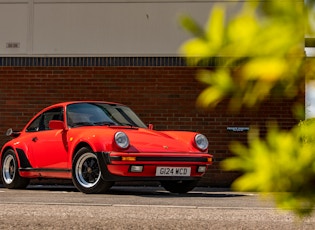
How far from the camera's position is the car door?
9422 mm

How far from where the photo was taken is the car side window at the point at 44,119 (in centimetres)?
1008

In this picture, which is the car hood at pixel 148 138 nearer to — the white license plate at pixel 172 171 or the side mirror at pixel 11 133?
the white license plate at pixel 172 171

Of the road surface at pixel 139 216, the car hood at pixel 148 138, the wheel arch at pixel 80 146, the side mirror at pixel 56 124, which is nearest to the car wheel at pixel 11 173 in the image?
the side mirror at pixel 56 124

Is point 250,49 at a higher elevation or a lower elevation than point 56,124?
higher

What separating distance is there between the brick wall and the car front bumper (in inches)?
160

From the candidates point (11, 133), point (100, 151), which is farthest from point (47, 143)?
point (100, 151)

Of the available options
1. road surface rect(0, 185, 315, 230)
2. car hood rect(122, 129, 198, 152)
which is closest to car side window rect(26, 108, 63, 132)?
car hood rect(122, 129, 198, 152)

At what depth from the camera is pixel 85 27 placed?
13609 mm

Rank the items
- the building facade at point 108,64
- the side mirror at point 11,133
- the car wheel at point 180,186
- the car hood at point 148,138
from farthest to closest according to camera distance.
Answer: the building facade at point 108,64 < the side mirror at point 11,133 < the car wheel at point 180,186 < the car hood at point 148,138

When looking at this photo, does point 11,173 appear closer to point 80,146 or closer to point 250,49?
point 80,146

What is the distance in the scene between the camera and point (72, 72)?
1350 centimetres

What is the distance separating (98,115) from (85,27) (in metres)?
4.40

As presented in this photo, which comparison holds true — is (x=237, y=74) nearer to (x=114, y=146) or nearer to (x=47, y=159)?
(x=114, y=146)

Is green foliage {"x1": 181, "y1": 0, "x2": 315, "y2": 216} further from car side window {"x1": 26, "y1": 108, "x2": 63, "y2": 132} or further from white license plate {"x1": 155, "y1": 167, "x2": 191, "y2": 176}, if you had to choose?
car side window {"x1": 26, "y1": 108, "x2": 63, "y2": 132}
